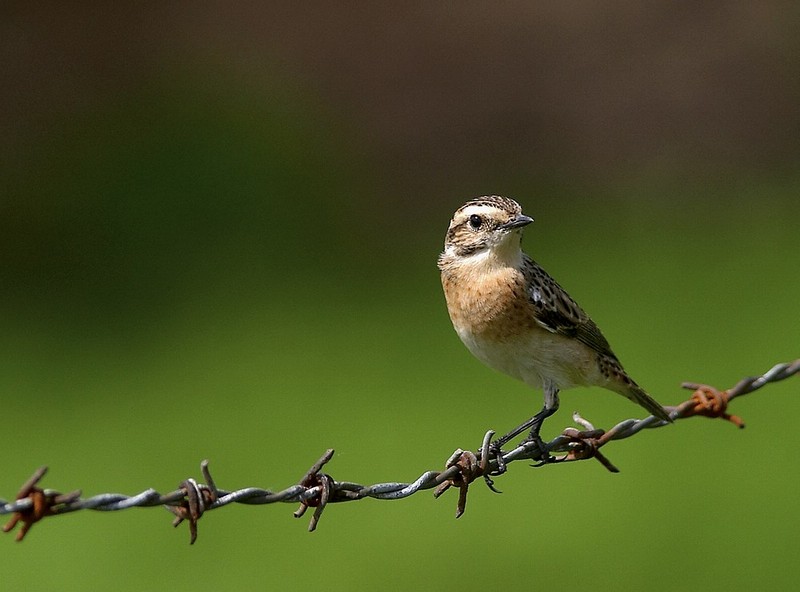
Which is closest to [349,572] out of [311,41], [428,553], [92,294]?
[428,553]

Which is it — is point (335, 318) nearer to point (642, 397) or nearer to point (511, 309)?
point (642, 397)

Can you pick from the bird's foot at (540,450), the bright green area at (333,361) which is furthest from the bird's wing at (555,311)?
the bright green area at (333,361)

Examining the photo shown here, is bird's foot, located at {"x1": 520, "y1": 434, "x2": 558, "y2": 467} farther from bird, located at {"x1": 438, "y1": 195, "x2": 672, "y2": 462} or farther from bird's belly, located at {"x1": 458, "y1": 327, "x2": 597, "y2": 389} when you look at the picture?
bird's belly, located at {"x1": 458, "y1": 327, "x2": 597, "y2": 389}

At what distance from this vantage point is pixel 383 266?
14000 mm

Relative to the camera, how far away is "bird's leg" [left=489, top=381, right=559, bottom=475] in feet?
18.9

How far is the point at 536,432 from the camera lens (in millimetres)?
6227

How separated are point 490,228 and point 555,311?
1.54 feet

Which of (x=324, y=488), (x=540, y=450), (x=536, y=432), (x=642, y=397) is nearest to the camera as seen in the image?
(x=324, y=488)

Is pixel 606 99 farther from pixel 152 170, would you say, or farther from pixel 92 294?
pixel 92 294

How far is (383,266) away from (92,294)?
8.98ft

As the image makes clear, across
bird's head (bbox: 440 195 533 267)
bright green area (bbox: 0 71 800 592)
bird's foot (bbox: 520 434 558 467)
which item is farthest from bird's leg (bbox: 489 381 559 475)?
bright green area (bbox: 0 71 800 592)

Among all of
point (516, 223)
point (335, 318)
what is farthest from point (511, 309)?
point (335, 318)

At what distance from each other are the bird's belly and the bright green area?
2582 millimetres

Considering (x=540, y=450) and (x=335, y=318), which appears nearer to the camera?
(x=540, y=450)
